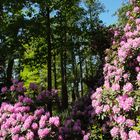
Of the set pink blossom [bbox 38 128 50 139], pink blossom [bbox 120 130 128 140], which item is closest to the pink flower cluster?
pink blossom [bbox 38 128 50 139]

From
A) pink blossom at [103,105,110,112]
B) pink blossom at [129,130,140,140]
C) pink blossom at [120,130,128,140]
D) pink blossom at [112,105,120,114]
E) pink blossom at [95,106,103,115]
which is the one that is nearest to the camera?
pink blossom at [129,130,140,140]

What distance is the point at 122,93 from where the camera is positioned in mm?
9828

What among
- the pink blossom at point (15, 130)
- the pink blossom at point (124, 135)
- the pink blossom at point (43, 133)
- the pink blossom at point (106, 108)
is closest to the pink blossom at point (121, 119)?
the pink blossom at point (124, 135)

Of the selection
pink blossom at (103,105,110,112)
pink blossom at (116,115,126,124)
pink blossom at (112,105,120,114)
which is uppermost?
pink blossom at (103,105,110,112)

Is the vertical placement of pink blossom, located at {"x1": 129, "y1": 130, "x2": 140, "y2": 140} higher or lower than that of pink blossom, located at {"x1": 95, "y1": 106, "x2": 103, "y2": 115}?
lower

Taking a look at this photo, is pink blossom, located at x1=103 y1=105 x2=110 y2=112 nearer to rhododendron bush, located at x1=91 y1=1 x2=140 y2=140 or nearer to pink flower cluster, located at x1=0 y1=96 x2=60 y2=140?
rhododendron bush, located at x1=91 y1=1 x2=140 y2=140

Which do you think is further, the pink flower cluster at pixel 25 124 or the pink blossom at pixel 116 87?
the pink blossom at pixel 116 87

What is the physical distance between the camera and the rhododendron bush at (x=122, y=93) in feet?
29.8

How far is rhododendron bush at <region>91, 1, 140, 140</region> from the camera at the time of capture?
9.08m

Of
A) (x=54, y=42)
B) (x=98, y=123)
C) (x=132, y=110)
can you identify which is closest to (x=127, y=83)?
(x=132, y=110)

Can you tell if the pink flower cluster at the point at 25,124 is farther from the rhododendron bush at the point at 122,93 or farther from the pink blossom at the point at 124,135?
the pink blossom at the point at 124,135

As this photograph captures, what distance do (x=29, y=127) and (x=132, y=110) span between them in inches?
94.6

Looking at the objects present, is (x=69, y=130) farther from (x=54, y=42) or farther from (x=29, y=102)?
(x=54, y=42)

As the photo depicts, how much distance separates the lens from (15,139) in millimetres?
8977
